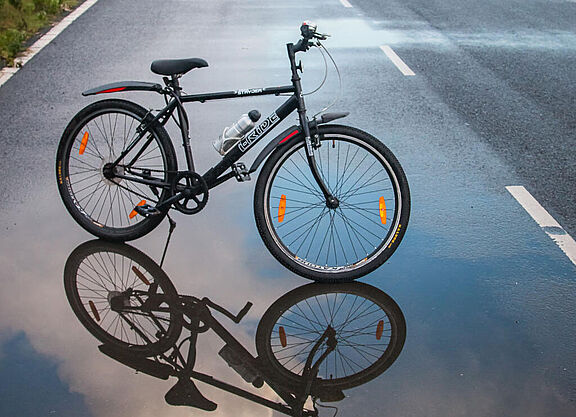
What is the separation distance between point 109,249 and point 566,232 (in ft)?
10.6

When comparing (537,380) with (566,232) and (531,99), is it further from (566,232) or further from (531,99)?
(531,99)

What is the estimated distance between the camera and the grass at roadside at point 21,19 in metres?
11.1

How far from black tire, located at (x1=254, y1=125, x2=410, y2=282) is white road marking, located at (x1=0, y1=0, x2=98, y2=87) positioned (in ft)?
15.2

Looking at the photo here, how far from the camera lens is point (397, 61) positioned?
11.5m

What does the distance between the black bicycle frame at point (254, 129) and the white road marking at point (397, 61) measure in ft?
18.8

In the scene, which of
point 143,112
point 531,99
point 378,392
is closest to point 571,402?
point 378,392

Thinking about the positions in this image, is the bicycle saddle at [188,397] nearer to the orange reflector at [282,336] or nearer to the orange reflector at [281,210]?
the orange reflector at [282,336]

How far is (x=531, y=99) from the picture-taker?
31.9ft

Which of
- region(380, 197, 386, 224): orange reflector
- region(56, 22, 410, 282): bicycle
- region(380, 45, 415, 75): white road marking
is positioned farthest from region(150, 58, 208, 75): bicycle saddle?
region(380, 45, 415, 75): white road marking

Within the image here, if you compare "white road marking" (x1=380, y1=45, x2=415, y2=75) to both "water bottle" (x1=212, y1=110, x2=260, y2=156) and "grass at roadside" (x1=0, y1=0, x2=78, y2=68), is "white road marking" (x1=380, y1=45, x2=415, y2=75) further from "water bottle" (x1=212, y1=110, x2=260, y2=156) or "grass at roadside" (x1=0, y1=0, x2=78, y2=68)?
"water bottle" (x1=212, y1=110, x2=260, y2=156)

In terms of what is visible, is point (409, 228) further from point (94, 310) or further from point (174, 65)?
point (94, 310)

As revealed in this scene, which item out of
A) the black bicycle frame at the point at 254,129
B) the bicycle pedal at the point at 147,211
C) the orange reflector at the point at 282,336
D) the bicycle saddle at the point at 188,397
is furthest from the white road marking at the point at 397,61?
the bicycle saddle at the point at 188,397

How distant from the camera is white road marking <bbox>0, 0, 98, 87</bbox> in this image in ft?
34.0

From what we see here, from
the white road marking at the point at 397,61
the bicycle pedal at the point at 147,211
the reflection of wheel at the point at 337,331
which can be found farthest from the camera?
the white road marking at the point at 397,61
